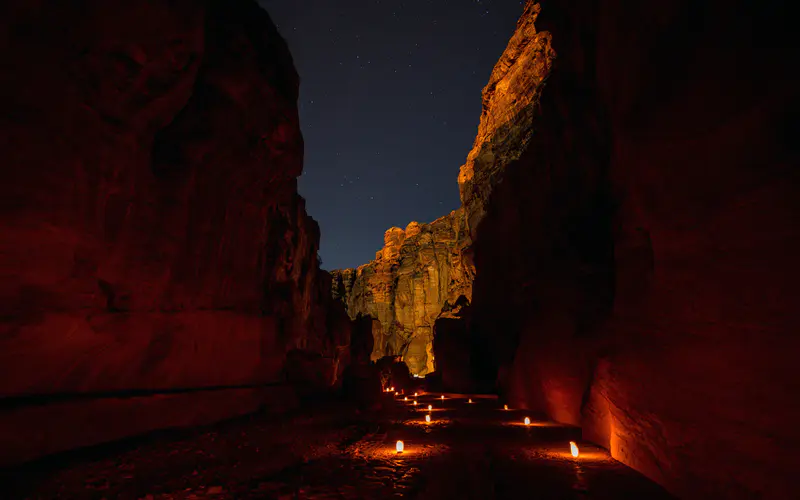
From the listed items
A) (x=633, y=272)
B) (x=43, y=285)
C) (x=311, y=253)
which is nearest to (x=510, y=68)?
(x=311, y=253)

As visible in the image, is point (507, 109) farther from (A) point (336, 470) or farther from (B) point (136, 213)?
(A) point (336, 470)

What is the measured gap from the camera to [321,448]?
780 cm

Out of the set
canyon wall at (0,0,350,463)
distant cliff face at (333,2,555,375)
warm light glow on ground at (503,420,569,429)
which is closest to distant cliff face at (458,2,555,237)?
distant cliff face at (333,2,555,375)

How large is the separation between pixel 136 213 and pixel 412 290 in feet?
178

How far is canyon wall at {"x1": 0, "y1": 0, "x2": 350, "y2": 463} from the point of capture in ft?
19.9

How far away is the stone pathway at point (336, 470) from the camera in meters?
4.94

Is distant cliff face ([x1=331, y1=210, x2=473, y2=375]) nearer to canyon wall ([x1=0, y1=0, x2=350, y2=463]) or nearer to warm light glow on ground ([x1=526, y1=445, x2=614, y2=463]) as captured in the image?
canyon wall ([x1=0, y1=0, x2=350, y2=463])

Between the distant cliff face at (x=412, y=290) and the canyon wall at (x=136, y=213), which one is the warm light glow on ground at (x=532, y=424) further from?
the distant cliff face at (x=412, y=290)

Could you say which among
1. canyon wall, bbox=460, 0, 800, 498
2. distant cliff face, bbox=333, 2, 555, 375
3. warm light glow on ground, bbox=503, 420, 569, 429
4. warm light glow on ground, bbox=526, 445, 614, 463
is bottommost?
warm light glow on ground, bbox=503, 420, 569, 429

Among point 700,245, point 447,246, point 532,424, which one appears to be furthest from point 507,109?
point 700,245

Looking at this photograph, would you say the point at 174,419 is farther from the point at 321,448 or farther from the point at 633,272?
the point at 633,272

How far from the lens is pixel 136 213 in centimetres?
822

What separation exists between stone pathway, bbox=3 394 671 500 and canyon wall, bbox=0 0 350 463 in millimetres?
1237

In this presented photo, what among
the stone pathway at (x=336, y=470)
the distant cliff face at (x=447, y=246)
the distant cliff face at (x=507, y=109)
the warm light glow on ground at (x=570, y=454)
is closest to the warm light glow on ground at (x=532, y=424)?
the stone pathway at (x=336, y=470)
